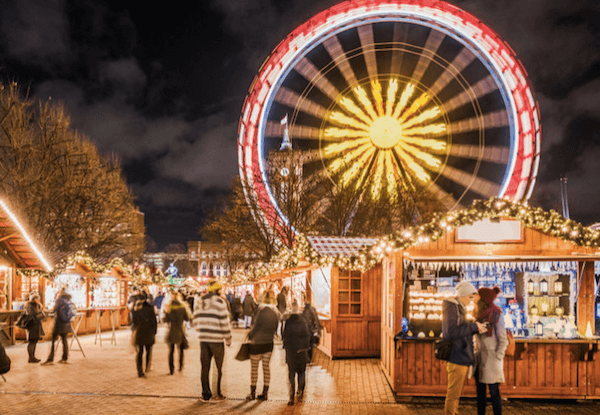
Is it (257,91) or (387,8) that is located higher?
(387,8)

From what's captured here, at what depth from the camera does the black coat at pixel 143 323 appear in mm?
10609

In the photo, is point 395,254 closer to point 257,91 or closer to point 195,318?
point 195,318

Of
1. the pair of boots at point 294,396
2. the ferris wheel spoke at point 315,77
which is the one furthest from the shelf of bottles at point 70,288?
the pair of boots at point 294,396

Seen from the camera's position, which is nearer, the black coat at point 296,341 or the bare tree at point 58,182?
the black coat at point 296,341

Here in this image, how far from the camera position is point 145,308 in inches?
418

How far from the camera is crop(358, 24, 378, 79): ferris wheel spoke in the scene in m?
20.8

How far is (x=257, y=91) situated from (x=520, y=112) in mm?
8690

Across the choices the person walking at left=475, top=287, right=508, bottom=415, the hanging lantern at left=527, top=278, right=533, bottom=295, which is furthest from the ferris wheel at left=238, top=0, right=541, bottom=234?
the person walking at left=475, top=287, right=508, bottom=415

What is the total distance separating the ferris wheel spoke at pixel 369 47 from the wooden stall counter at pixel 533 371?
47.2 ft

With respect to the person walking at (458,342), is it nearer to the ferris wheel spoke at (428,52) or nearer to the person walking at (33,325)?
the person walking at (33,325)

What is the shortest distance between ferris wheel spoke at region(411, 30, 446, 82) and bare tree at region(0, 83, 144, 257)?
13.5 metres

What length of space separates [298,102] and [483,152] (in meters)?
6.59

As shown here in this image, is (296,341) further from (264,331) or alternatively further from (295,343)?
(264,331)

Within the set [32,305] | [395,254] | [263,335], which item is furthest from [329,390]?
[32,305]
